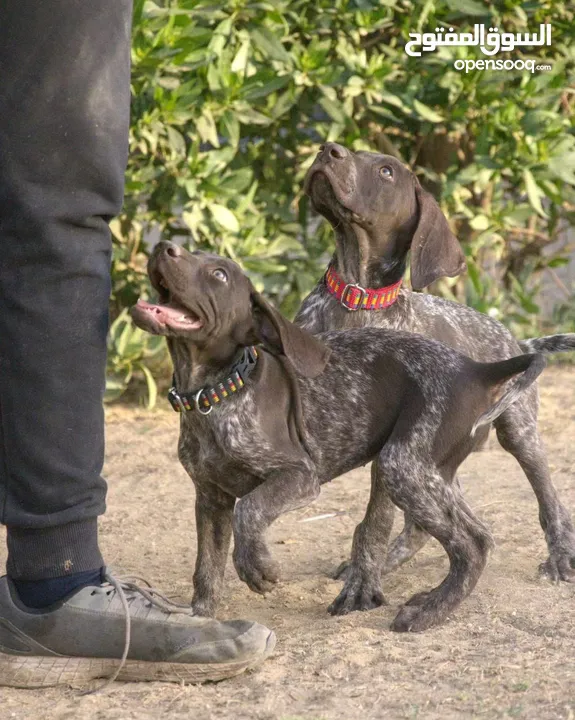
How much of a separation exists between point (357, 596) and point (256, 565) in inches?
23.4

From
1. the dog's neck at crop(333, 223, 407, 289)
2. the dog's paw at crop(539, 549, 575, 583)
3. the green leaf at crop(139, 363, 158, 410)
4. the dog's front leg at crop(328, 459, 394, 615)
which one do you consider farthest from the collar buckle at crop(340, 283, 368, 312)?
the green leaf at crop(139, 363, 158, 410)

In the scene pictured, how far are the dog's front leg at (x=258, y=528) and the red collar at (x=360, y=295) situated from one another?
1.20 metres

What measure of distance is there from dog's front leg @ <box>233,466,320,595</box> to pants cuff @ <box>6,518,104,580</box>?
1.98ft

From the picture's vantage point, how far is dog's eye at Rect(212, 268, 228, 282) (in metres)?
4.13

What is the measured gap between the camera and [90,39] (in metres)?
3.34

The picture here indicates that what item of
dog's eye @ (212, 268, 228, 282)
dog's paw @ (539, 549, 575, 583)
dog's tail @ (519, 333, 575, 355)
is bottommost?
dog's paw @ (539, 549, 575, 583)

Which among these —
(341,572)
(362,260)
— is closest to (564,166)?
(362,260)

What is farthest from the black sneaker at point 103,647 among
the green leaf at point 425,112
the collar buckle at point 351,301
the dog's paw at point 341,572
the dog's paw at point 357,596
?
the green leaf at point 425,112

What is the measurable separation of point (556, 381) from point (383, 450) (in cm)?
404

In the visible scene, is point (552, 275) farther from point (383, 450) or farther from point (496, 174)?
point (383, 450)

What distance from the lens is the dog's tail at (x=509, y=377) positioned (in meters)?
4.20

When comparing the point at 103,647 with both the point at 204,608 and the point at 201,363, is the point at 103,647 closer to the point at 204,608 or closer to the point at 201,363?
the point at 204,608

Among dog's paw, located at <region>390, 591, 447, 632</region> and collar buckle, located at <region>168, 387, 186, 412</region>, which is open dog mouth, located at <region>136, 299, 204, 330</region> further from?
dog's paw, located at <region>390, 591, 447, 632</region>

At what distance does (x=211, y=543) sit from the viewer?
439 cm
